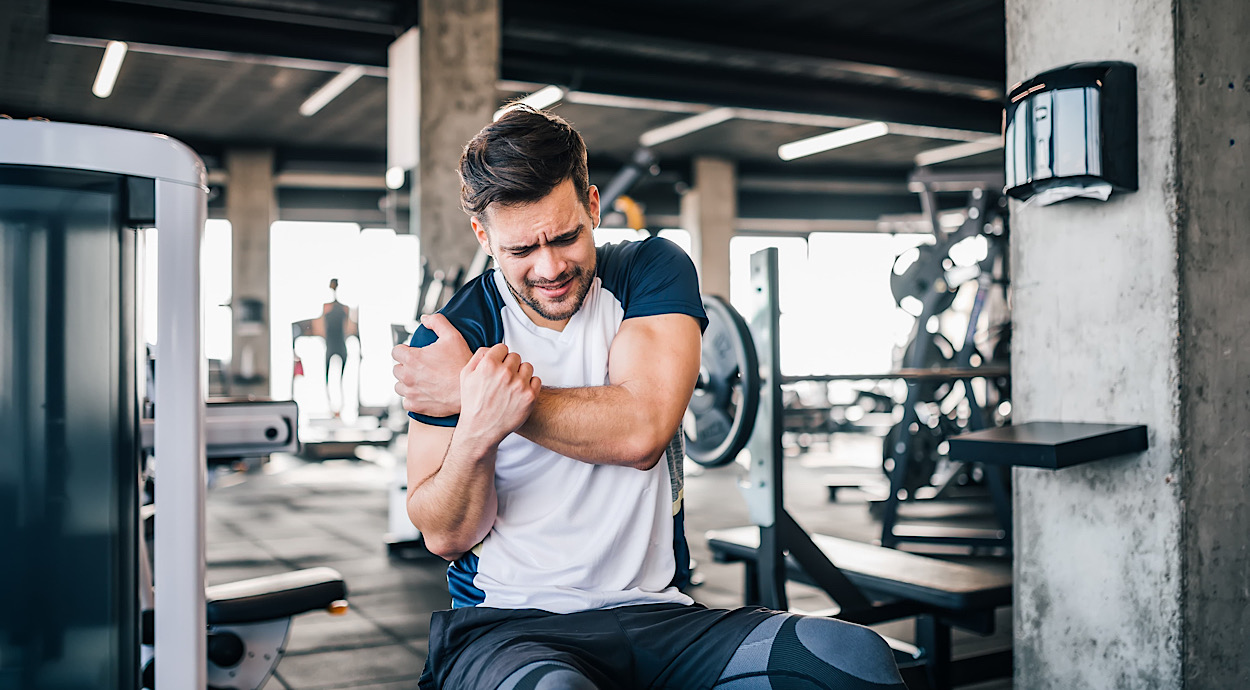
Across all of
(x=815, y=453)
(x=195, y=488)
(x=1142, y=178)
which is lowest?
(x=815, y=453)

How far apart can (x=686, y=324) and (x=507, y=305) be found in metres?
0.25

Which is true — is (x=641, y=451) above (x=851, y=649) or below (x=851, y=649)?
above

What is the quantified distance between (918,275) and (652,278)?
3252 mm

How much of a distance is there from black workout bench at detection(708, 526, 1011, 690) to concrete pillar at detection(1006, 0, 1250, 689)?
1.09 ft

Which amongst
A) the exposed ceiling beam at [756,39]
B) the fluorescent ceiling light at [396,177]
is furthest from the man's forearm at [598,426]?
the exposed ceiling beam at [756,39]

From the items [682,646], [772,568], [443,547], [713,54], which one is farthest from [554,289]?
[713,54]

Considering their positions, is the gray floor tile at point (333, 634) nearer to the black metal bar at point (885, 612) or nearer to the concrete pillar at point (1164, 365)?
the black metal bar at point (885, 612)

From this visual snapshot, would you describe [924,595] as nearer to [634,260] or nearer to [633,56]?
[634,260]

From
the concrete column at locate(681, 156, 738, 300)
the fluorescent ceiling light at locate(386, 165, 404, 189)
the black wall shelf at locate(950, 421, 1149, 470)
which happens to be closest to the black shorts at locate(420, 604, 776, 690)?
the black wall shelf at locate(950, 421, 1149, 470)

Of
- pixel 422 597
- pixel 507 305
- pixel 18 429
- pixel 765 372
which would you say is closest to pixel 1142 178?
pixel 765 372

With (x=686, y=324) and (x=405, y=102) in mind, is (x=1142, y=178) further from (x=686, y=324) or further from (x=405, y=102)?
(x=405, y=102)

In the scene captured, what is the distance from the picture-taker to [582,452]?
1.13m

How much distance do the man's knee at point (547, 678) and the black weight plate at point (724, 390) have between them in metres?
1.09

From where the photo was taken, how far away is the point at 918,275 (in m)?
4.27
